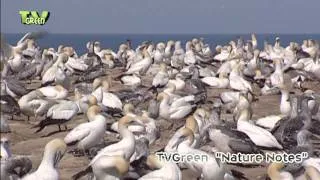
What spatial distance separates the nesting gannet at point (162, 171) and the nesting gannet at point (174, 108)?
621cm

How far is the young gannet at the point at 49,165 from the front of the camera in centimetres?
834

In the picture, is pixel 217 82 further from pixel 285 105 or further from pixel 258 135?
pixel 258 135

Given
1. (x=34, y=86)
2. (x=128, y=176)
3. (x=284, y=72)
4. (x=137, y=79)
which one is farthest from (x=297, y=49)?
(x=128, y=176)

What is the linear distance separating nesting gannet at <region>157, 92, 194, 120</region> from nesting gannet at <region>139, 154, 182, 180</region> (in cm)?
621

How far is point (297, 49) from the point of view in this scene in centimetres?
3347

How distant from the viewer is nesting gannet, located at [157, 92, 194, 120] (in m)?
15.4

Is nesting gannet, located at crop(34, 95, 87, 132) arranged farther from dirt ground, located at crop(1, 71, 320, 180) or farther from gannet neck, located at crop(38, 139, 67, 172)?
gannet neck, located at crop(38, 139, 67, 172)

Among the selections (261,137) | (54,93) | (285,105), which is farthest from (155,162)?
(54,93)

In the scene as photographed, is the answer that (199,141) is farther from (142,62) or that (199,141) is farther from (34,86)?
(142,62)

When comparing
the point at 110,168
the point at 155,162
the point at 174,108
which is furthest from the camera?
the point at 174,108

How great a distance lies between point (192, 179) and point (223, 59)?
21077mm

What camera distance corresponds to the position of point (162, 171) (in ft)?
29.3
